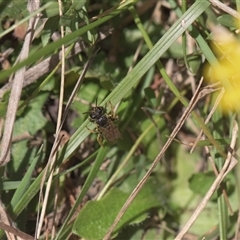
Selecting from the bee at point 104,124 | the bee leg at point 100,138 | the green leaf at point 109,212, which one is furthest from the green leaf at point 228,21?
the green leaf at point 109,212

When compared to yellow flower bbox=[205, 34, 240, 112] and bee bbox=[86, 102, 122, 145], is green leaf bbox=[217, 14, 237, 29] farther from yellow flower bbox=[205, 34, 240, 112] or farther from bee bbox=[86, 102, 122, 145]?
bee bbox=[86, 102, 122, 145]

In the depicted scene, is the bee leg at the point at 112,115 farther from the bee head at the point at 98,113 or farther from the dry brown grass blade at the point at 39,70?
the dry brown grass blade at the point at 39,70

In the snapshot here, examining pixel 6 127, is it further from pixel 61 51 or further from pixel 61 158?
pixel 61 51

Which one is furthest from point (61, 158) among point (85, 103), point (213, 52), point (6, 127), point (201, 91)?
point (213, 52)

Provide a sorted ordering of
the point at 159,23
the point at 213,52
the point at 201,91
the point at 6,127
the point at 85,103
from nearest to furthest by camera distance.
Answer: the point at 6,127 → the point at 201,91 → the point at 213,52 → the point at 85,103 → the point at 159,23

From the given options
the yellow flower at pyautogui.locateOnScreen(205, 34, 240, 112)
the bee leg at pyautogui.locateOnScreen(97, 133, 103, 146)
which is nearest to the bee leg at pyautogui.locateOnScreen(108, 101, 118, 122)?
the bee leg at pyautogui.locateOnScreen(97, 133, 103, 146)

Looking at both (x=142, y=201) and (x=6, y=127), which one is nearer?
(x=6, y=127)

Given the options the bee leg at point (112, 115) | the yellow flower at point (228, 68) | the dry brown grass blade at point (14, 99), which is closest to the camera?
the dry brown grass blade at point (14, 99)
